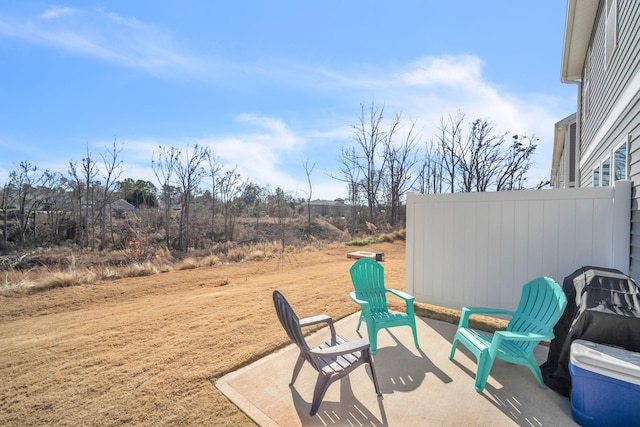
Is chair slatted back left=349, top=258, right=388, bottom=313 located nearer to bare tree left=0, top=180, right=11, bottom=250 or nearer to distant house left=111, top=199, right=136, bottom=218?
bare tree left=0, top=180, right=11, bottom=250

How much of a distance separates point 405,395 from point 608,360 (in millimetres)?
1219

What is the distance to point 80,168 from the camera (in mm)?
12469

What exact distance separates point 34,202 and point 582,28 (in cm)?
1991

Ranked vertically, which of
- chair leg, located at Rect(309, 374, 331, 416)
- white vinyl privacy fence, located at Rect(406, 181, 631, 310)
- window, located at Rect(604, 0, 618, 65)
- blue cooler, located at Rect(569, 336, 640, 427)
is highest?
window, located at Rect(604, 0, 618, 65)

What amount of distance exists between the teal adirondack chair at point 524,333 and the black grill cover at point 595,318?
12cm

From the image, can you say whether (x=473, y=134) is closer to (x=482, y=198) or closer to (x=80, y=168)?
(x=482, y=198)

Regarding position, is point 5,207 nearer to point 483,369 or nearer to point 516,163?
point 483,369

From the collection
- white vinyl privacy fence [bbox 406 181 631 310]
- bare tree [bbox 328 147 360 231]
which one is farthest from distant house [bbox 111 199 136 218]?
white vinyl privacy fence [bbox 406 181 631 310]

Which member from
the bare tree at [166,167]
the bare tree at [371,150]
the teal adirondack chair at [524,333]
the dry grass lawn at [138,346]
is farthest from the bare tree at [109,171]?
the teal adirondack chair at [524,333]

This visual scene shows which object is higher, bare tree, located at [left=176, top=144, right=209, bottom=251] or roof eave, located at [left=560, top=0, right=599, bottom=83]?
roof eave, located at [left=560, top=0, right=599, bottom=83]

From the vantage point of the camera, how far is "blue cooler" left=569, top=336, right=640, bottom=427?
161cm

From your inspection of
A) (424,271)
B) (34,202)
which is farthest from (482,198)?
(34,202)

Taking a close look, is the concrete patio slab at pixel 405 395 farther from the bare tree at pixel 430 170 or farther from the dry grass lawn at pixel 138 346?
the bare tree at pixel 430 170

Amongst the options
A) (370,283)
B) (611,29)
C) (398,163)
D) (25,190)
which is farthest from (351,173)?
(25,190)
